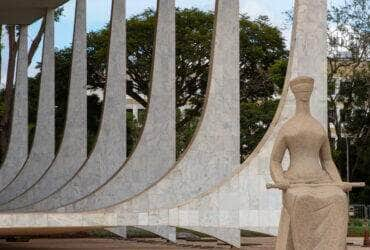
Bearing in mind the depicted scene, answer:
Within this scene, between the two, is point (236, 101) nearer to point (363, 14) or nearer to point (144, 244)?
point (144, 244)

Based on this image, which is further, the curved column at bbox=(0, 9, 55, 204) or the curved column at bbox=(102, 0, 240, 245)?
the curved column at bbox=(0, 9, 55, 204)

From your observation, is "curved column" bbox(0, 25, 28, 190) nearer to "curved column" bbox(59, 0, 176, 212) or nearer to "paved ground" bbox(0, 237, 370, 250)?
"paved ground" bbox(0, 237, 370, 250)

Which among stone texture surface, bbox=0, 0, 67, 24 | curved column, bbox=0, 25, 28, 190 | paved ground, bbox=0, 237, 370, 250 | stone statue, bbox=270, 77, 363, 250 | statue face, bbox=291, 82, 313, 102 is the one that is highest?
stone texture surface, bbox=0, 0, 67, 24

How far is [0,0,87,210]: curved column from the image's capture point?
25859mm

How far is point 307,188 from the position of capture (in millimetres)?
9492

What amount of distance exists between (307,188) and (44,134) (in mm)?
19617

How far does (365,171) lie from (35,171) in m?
20.1

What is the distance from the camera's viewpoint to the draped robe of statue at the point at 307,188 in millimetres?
9414

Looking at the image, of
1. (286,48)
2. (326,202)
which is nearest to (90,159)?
(326,202)

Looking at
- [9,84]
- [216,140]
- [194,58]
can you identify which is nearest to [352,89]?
[194,58]

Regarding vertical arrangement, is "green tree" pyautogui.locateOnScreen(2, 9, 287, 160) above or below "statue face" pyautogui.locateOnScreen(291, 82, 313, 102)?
above

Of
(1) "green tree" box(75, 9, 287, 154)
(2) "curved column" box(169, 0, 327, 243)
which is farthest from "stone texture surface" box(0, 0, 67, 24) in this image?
(2) "curved column" box(169, 0, 327, 243)

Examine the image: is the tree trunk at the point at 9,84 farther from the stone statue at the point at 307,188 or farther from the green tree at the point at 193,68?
the stone statue at the point at 307,188

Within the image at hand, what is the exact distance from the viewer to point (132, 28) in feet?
138
